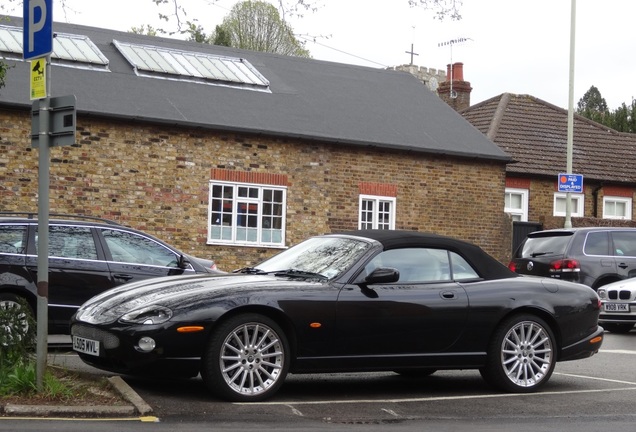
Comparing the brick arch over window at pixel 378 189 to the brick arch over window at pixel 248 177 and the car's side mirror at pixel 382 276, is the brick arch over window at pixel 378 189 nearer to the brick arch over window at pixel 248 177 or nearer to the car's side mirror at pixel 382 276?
the brick arch over window at pixel 248 177

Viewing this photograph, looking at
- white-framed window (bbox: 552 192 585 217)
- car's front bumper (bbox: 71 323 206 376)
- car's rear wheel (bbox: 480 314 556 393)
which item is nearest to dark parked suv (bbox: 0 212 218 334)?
car's front bumper (bbox: 71 323 206 376)

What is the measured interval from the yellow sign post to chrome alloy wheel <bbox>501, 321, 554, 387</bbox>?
178 inches

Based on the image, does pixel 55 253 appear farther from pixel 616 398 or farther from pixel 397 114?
pixel 397 114

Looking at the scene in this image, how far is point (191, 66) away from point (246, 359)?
715 inches

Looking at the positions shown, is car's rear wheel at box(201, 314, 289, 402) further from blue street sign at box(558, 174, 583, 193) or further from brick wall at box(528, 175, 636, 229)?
brick wall at box(528, 175, 636, 229)

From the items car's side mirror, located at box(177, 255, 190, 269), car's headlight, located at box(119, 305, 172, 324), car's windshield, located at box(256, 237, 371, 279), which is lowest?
car's headlight, located at box(119, 305, 172, 324)

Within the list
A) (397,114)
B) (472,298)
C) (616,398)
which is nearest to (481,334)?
(472,298)

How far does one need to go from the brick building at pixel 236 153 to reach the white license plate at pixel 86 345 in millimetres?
12593

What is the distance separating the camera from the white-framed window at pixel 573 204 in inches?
1280

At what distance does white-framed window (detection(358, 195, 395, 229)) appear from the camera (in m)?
25.3

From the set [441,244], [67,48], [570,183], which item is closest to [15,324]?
[441,244]

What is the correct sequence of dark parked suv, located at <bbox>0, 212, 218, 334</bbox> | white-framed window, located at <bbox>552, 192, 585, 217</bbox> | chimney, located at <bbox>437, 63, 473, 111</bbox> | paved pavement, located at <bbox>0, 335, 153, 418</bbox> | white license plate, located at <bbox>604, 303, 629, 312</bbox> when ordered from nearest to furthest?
paved pavement, located at <bbox>0, 335, 153, 418</bbox>
dark parked suv, located at <bbox>0, 212, 218, 334</bbox>
white license plate, located at <bbox>604, 303, 629, 312</bbox>
white-framed window, located at <bbox>552, 192, 585, 217</bbox>
chimney, located at <bbox>437, 63, 473, 111</bbox>

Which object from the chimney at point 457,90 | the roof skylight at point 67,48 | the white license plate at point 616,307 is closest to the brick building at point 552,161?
the chimney at point 457,90

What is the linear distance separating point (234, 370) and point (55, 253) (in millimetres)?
4464
